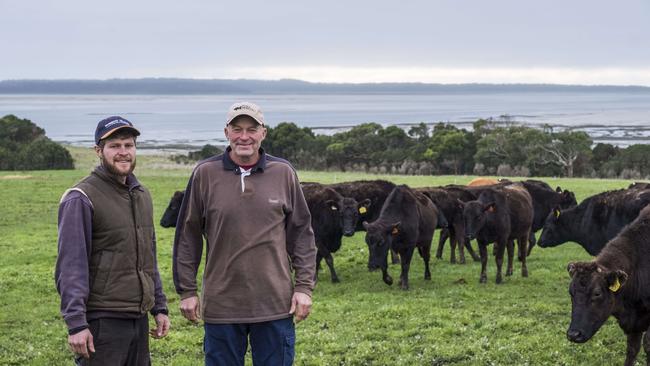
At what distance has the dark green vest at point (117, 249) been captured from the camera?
552cm

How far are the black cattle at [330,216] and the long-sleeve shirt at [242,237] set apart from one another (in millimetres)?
10320

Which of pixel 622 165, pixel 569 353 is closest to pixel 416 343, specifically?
pixel 569 353

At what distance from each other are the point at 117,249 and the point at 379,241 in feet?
31.3

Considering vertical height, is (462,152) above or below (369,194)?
below

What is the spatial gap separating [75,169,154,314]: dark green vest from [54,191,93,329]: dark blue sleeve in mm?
99

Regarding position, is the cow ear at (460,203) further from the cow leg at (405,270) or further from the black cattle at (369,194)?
the cow leg at (405,270)

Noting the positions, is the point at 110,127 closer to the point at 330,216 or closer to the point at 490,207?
the point at 490,207

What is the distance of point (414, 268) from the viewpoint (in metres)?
17.3

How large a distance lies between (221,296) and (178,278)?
0.42 m

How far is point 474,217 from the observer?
616 inches

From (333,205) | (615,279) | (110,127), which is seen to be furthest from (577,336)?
(333,205)

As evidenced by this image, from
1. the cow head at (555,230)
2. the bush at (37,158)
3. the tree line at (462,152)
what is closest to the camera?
the cow head at (555,230)

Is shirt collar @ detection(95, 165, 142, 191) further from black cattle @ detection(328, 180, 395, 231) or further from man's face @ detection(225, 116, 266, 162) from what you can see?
black cattle @ detection(328, 180, 395, 231)

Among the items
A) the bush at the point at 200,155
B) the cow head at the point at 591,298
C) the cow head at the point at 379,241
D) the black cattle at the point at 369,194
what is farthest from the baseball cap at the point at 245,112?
the bush at the point at 200,155
